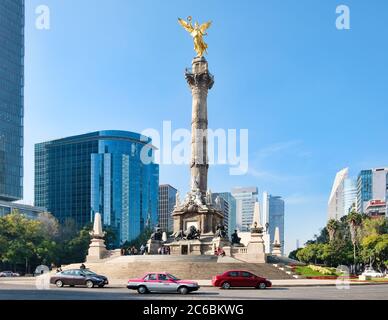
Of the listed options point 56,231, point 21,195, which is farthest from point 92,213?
point 56,231

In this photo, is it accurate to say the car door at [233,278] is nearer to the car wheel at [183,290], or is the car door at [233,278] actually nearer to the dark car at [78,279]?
the car wheel at [183,290]

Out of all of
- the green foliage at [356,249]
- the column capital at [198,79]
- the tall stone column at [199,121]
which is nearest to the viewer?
the tall stone column at [199,121]

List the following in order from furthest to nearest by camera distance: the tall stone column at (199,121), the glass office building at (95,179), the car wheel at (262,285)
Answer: the glass office building at (95,179), the tall stone column at (199,121), the car wheel at (262,285)

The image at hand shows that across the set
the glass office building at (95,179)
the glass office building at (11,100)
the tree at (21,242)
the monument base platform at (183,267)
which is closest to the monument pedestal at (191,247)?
the monument base platform at (183,267)

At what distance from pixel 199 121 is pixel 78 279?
122ft

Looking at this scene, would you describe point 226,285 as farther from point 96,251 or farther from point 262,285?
point 96,251

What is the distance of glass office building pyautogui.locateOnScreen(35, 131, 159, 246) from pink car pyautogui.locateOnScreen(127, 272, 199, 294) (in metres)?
131

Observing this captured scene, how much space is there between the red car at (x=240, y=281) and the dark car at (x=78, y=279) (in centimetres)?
800

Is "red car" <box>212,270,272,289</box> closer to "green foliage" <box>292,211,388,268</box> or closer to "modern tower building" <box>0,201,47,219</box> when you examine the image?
"green foliage" <box>292,211,388,268</box>

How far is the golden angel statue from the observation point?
2793 inches

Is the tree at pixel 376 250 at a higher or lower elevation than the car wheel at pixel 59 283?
lower

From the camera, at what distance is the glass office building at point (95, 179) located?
16312 cm
